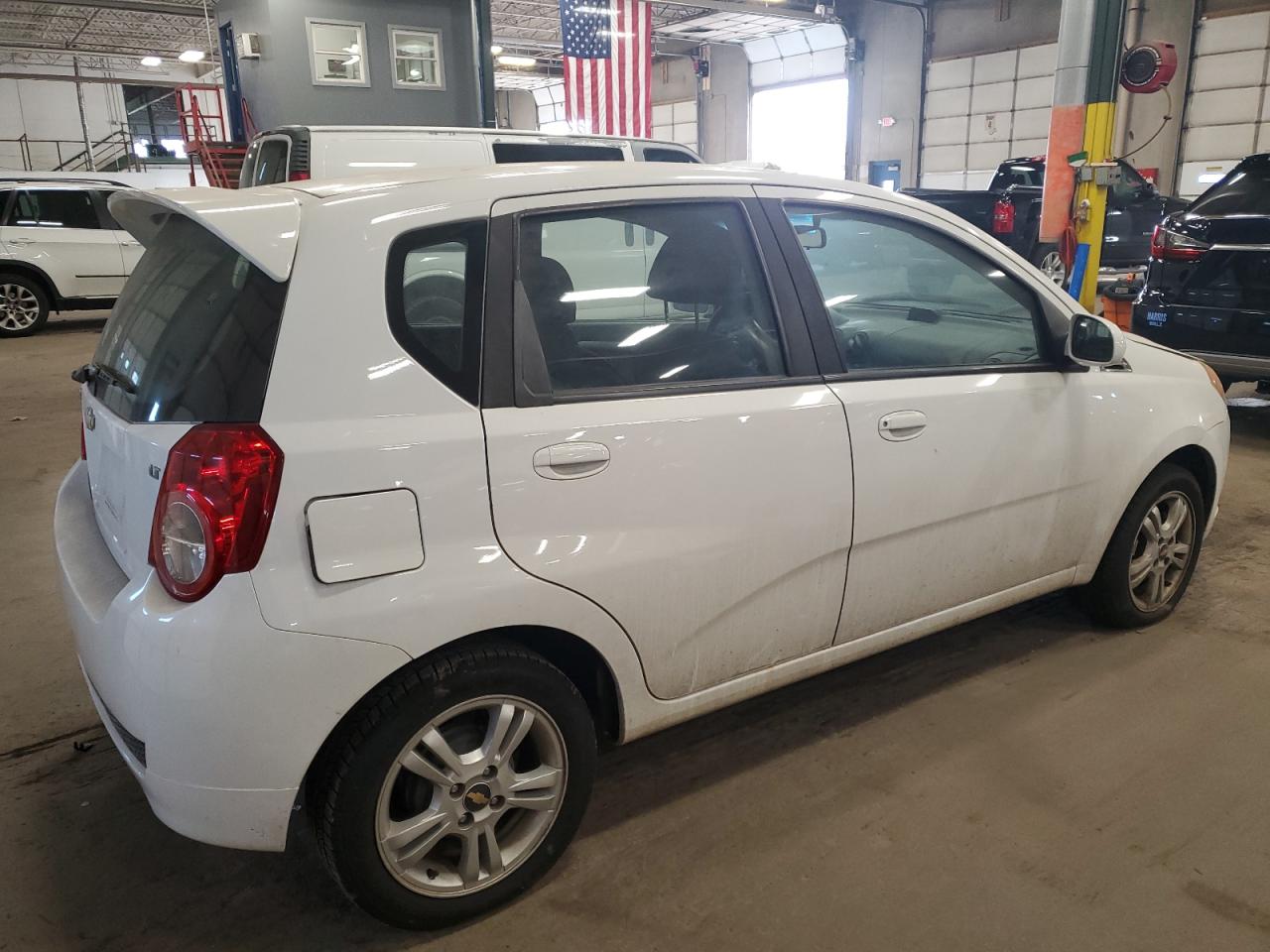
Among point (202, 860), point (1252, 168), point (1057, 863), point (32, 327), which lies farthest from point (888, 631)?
point (32, 327)

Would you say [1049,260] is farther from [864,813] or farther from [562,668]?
[562,668]

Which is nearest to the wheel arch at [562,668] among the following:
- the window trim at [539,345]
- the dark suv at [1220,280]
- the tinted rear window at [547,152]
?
the window trim at [539,345]

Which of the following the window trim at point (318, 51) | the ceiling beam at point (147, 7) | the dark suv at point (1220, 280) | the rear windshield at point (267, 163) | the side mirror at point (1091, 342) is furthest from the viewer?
the ceiling beam at point (147, 7)

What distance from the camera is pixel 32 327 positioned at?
1102cm

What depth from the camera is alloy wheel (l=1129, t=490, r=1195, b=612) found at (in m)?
3.23

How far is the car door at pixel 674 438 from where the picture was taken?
1921mm

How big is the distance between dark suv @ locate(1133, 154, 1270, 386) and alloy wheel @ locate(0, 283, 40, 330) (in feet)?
37.0

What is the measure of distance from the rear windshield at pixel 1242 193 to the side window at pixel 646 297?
16.6 feet

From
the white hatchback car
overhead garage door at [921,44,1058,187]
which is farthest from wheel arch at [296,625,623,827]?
overhead garage door at [921,44,1058,187]

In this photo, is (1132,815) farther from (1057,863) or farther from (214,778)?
(214,778)

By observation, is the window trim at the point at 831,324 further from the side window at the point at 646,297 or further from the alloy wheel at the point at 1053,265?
the alloy wheel at the point at 1053,265

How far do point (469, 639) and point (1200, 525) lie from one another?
111 inches

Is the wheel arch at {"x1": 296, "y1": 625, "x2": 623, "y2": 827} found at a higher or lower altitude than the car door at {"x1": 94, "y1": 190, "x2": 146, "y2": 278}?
lower

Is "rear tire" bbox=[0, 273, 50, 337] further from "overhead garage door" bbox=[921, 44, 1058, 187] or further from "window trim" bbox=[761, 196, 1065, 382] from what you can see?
"overhead garage door" bbox=[921, 44, 1058, 187]
